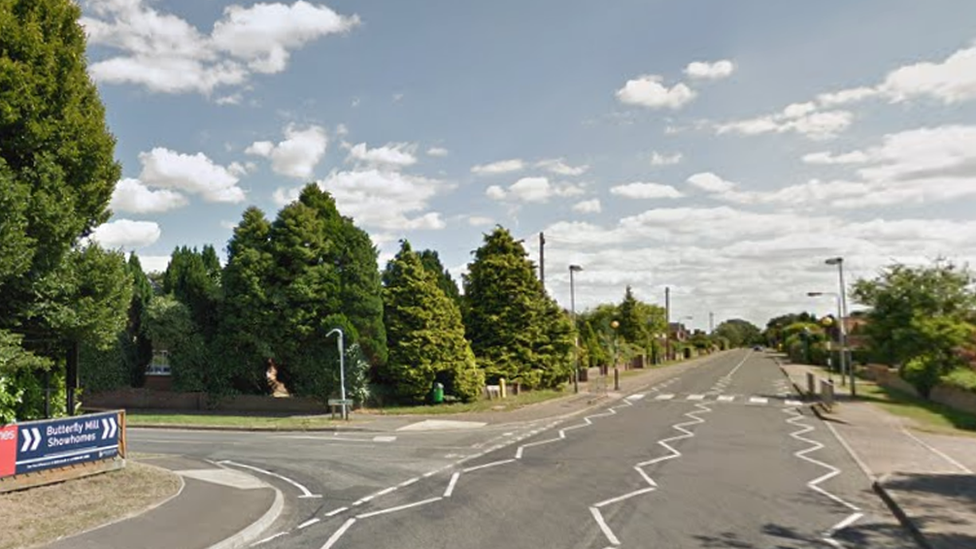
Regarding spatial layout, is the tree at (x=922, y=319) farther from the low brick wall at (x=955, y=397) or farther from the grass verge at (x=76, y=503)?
the grass verge at (x=76, y=503)

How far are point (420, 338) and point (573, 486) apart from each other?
59.5ft

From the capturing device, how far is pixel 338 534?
1041cm

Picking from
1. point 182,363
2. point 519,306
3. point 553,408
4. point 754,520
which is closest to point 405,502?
point 754,520

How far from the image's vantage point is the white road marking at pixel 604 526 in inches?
384

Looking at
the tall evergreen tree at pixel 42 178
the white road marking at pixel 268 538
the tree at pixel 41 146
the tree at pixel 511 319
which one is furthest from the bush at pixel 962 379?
the tree at pixel 41 146

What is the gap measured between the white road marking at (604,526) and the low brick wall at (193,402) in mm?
20455

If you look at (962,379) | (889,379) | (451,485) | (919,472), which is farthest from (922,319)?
(451,485)

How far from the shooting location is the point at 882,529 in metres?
10.5

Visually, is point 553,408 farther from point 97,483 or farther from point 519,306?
point 97,483

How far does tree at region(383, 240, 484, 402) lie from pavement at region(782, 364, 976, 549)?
16.0 metres

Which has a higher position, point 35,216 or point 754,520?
point 35,216

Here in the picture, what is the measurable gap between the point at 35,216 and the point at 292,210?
1758cm

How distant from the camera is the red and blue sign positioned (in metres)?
12.4

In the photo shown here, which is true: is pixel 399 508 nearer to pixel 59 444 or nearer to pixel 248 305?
pixel 59 444
